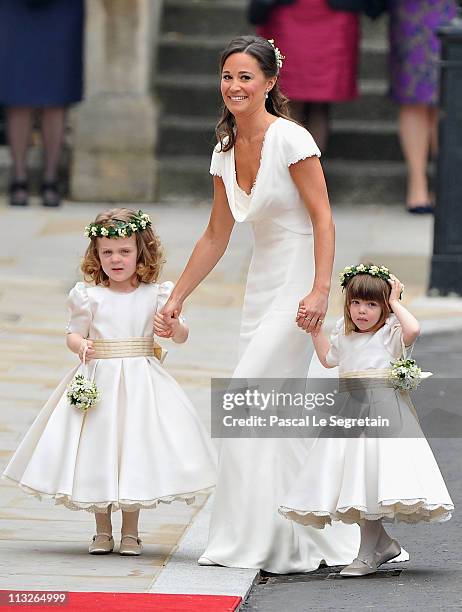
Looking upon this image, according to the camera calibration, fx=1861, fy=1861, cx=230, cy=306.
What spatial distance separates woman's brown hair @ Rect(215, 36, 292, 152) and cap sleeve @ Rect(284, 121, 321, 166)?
0.47ft

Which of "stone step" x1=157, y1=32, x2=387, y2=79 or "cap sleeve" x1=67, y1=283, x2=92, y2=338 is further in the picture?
"stone step" x1=157, y1=32, x2=387, y2=79

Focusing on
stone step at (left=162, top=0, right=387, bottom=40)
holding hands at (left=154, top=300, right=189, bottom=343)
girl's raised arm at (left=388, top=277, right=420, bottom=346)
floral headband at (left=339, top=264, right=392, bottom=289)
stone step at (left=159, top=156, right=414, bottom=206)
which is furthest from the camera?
stone step at (left=162, top=0, right=387, bottom=40)

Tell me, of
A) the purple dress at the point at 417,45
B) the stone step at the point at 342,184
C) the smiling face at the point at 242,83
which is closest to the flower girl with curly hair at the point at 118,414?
the smiling face at the point at 242,83

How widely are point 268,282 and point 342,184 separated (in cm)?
807

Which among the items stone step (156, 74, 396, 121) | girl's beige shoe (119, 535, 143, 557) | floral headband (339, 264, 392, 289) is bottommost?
girl's beige shoe (119, 535, 143, 557)

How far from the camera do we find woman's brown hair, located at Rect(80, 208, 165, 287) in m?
6.47

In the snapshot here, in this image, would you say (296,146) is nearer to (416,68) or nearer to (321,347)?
(321,347)

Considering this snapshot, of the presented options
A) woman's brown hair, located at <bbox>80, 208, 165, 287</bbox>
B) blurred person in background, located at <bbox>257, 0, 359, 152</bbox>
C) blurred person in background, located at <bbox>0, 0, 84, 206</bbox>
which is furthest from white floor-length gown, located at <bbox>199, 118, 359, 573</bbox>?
blurred person in background, located at <bbox>0, 0, 84, 206</bbox>

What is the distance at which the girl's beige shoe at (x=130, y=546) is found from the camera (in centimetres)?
644

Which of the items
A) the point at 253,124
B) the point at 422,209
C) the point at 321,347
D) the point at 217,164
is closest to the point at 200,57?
the point at 422,209

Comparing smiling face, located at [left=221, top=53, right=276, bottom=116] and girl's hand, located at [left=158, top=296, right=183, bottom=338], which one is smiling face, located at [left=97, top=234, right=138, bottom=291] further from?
smiling face, located at [left=221, top=53, right=276, bottom=116]

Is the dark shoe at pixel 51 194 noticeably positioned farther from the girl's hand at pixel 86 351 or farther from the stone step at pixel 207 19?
the girl's hand at pixel 86 351

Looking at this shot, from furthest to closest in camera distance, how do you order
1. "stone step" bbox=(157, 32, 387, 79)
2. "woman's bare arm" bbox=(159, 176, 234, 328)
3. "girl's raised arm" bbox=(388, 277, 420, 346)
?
"stone step" bbox=(157, 32, 387, 79) < "woman's bare arm" bbox=(159, 176, 234, 328) < "girl's raised arm" bbox=(388, 277, 420, 346)

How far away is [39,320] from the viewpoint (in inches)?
417
